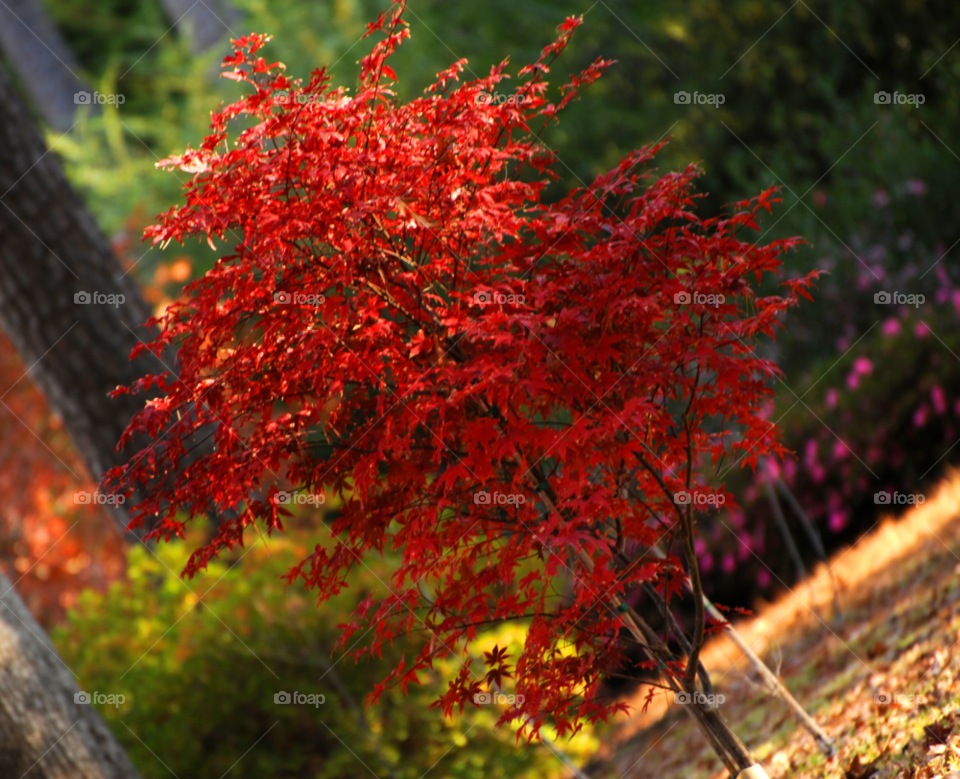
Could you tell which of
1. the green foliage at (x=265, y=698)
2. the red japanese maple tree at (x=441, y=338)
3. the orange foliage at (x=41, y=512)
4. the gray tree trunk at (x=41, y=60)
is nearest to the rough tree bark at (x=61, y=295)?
the green foliage at (x=265, y=698)

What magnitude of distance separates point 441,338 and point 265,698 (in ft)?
10.3

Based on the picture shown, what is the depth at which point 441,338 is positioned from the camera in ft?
7.96

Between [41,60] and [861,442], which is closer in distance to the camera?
[861,442]

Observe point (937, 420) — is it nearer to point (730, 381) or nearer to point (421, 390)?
point (730, 381)

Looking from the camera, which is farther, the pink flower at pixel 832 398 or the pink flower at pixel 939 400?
the pink flower at pixel 832 398

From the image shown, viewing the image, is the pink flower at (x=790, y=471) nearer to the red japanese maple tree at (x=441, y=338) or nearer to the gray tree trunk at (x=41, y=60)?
the red japanese maple tree at (x=441, y=338)

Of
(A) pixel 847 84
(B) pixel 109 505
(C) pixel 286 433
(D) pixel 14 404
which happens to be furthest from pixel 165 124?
(C) pixel 286 433

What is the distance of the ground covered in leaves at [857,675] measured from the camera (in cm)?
290

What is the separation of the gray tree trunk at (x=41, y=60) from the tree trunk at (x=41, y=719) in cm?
1473

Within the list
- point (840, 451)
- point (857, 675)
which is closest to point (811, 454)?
point (840, 451)

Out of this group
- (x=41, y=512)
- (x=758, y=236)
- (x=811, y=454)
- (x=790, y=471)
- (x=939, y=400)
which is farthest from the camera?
(x=41, y=512)

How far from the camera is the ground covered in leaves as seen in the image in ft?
9.50

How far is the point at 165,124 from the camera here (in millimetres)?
15016

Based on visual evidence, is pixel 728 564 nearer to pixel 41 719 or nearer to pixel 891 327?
pixel 891 327
